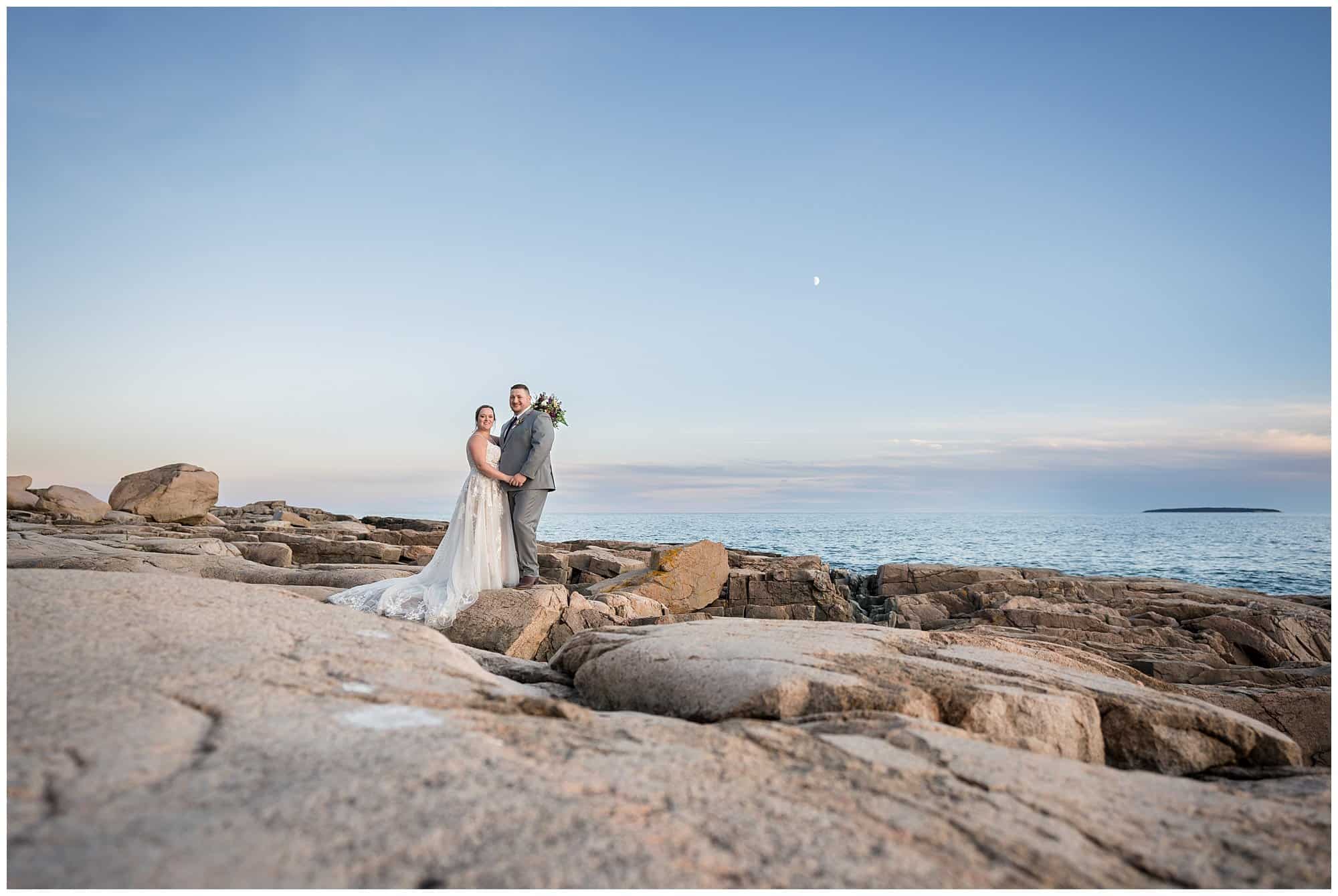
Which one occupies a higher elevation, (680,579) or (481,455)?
(481,455)

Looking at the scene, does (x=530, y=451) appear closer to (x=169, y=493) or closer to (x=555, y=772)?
(x=555, y=772)

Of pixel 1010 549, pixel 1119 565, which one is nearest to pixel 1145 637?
pixel 1119 565

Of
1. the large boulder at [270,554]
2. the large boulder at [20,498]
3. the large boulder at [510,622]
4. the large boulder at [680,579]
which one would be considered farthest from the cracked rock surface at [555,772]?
the large boulder at [20,498]

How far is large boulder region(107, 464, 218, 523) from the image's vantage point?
2428 cm

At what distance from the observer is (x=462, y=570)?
30.2ft

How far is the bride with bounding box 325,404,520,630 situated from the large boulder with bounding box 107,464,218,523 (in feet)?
61.7

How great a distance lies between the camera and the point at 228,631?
3824 millimetres

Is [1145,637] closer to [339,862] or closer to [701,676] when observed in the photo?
[701,676]

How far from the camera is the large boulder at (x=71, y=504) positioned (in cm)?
2475

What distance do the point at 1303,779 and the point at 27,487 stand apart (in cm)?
3821

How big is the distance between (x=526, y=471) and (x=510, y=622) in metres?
2.60

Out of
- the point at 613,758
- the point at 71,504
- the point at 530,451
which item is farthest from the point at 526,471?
the point at 71,504

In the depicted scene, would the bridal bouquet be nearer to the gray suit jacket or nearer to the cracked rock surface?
the gray suit jacket

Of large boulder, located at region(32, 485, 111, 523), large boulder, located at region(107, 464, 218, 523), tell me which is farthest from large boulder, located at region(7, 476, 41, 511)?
large boulder, located at region(107, 464, 218, 523)
